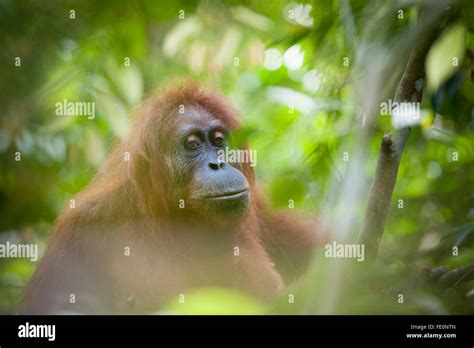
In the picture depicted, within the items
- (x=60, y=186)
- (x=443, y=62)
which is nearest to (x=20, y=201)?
(x=60, y=186)

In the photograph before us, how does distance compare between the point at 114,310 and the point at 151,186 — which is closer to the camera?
the point at 114,310

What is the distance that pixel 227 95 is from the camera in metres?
2.75

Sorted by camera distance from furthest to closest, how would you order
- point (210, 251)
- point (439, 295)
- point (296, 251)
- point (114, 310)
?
point (296, 251), point (210, 251), point (114, 310), point (439, 295)

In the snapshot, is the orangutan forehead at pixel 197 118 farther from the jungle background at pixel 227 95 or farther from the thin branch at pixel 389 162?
the thin branch at pixel 389 162

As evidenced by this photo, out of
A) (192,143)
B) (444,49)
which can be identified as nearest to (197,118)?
(192,143)

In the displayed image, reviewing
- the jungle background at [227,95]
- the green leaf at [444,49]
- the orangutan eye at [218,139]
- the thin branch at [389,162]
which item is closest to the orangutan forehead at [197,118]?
the orangutan eye at [218,139]

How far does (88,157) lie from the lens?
8.48 feet

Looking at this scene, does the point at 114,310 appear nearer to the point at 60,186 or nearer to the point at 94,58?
the point at 60,186

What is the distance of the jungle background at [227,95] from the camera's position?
2.06 meters

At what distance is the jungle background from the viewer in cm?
206

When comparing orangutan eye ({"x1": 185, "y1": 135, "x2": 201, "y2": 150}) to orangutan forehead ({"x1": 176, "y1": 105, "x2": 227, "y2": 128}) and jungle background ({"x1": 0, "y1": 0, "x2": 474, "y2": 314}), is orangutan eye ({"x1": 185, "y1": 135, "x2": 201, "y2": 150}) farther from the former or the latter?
jungle background ({"x1": 0, "y1": 0, "x2": 474, "y2": 314})

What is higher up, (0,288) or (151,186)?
(151,186)

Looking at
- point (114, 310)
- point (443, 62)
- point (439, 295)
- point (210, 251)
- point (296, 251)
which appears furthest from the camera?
point (296, 251)
